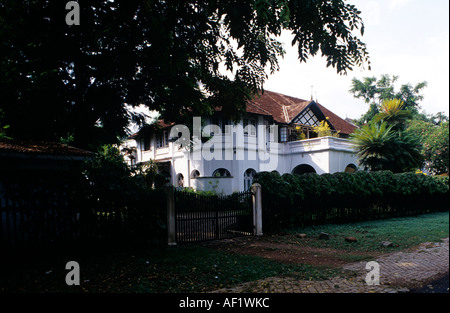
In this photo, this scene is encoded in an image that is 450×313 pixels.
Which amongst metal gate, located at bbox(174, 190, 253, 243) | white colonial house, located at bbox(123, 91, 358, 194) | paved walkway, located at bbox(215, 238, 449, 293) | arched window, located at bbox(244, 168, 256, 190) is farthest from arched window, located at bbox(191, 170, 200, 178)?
paved walkway, located at bbox(215, 238, 449, 293)

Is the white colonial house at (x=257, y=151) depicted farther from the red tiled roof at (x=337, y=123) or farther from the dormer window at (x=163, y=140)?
the red tiled roof at (x=337, y=123)

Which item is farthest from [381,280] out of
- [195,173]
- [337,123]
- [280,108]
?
[337,123]

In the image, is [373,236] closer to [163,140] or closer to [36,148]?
[36,148]

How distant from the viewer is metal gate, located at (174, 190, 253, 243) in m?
9.34

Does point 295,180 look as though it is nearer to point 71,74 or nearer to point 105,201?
point 105,201

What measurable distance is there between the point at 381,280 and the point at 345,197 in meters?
9.52

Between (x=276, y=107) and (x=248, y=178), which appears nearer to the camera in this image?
(x=248, y=178)

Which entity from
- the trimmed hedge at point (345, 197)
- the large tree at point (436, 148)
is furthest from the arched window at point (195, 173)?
the large tree at point (436, 148)

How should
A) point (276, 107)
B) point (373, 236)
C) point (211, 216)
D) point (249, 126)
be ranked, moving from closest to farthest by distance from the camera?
point (211, 216) → point (373, 236) → point (249, 126) → point (276, 107)

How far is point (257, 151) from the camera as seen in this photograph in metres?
25.0

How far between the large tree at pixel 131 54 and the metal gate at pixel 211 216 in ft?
9.92

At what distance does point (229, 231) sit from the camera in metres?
11.0
